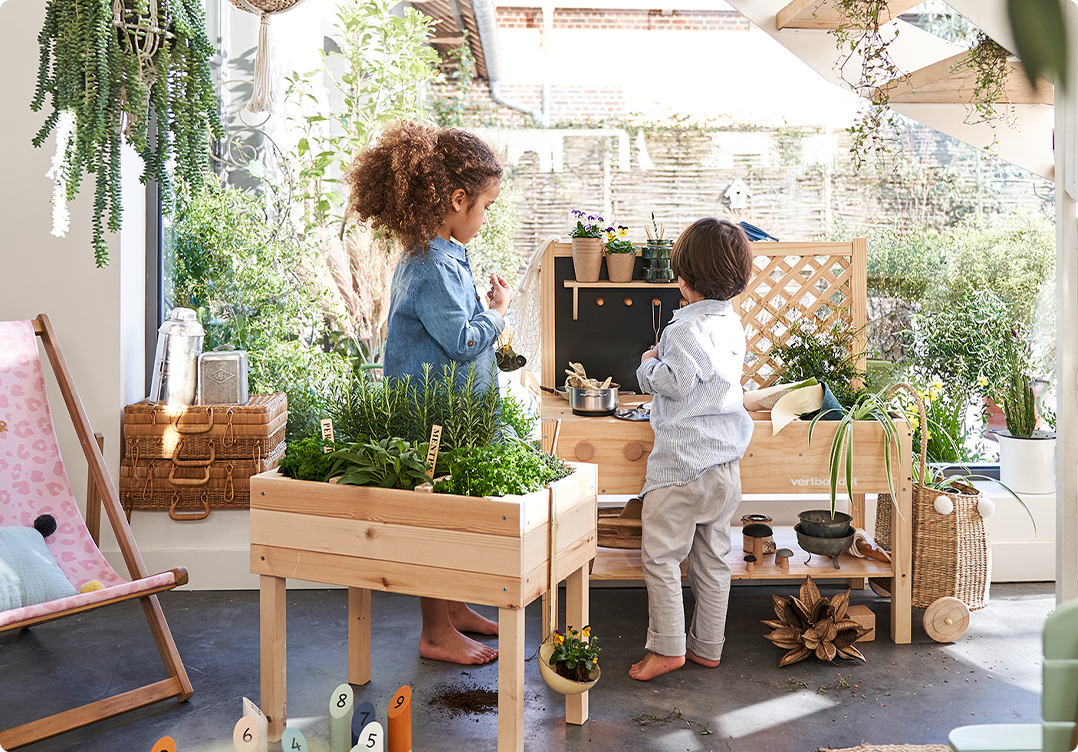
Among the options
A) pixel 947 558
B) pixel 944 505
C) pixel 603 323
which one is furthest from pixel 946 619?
pixel 603 323

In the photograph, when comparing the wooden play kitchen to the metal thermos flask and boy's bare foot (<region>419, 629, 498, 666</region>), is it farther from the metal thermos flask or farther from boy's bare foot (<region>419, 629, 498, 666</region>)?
the metal thermos flask

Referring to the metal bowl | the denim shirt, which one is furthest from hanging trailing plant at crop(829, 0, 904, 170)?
the denim shirt

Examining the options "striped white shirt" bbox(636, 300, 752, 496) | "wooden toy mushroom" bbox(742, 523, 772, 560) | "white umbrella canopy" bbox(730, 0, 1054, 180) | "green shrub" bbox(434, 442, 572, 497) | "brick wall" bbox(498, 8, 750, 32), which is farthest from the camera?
"brick wall" bbox(498, 8, 750, 32)

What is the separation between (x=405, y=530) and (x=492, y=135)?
10.4 ft

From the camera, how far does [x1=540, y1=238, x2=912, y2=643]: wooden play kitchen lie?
2.95 m

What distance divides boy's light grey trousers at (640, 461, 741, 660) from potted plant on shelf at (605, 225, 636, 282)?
0.89 meters

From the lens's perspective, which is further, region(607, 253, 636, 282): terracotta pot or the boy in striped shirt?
region(607, 253, 636, 282): terracotta pot

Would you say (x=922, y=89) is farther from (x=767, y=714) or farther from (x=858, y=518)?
(x=767, y=714)

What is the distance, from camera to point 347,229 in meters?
4.30

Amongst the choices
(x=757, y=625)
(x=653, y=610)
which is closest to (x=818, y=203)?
(x=757, y=625)

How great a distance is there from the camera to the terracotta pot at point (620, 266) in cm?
328

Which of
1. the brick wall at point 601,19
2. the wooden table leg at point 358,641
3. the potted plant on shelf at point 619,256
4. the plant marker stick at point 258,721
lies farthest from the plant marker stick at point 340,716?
the brick wall at point 601,19

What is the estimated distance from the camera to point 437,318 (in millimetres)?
2527

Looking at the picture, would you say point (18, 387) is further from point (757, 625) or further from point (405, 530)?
point (757, 625)
